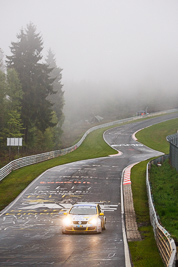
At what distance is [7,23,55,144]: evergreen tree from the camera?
6203 cm

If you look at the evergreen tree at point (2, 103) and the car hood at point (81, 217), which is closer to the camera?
the car hood at point (81, 217)

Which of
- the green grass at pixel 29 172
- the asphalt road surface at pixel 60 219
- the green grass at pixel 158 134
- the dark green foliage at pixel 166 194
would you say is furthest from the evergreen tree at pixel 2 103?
the green grass at pixel 158 134

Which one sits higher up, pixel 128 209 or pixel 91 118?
pixel 91 118

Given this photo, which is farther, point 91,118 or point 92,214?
point 91,118

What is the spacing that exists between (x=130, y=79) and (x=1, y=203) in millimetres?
166828

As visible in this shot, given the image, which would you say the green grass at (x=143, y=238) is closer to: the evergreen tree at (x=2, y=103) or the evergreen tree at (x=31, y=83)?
the evergreen tree at (x=2, y=103)

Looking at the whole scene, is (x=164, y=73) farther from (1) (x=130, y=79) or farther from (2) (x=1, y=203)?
(2) (x=1, y=203)

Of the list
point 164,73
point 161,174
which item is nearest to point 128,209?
point 161,174

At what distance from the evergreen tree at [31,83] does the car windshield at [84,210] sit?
43.9 metres

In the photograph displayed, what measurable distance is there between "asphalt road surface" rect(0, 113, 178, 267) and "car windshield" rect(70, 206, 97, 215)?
29.8 inches

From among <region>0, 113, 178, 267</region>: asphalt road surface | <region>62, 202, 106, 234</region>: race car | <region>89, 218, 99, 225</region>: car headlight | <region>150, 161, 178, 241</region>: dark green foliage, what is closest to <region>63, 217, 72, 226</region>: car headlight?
<region>62, 202, 106, 234</region>: race car

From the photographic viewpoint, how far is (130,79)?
7436 inches

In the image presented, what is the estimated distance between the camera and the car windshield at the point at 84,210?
18.3 metres

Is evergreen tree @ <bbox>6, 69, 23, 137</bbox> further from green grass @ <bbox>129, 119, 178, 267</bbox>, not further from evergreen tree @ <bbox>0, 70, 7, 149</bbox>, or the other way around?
green grass @ <bbox>129, 119, 178, 267</bbox>
